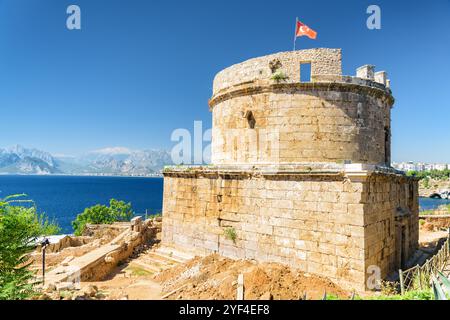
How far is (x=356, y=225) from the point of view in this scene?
8.35 meters

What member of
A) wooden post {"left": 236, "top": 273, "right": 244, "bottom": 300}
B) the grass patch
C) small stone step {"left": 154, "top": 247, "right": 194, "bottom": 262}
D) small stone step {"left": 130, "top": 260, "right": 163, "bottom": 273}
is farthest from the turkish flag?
small stone step {"left": 130, "top": 260, "right": 163, "bottom": 273}

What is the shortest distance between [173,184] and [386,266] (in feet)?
32.9

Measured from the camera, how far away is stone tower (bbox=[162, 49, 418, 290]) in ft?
28.7

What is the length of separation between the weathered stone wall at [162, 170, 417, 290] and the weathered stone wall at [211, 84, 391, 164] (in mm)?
1532

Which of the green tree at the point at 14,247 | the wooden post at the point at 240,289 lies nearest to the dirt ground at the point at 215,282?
the wooden post at the point at 240,289

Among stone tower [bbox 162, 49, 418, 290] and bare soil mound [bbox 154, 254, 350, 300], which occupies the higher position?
stone tower [bbox 162, 49, 418, 290]

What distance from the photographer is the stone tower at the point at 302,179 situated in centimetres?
874

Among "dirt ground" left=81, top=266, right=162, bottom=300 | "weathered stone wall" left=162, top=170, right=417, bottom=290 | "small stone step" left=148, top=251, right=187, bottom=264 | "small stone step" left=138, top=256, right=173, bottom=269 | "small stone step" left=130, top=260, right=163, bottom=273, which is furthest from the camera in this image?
"small stone step" left=148, top=251, right=187, bottom=264

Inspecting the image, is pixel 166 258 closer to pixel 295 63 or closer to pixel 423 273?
pixel 423 273

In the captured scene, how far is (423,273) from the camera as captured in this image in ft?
27.5

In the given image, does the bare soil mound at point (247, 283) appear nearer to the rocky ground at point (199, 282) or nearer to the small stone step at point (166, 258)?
the rocky ground at point (199, 282)

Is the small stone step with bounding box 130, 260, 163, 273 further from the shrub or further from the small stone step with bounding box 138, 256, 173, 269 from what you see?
the shrub

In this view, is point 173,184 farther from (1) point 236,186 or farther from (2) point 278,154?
(2) point 278,154
